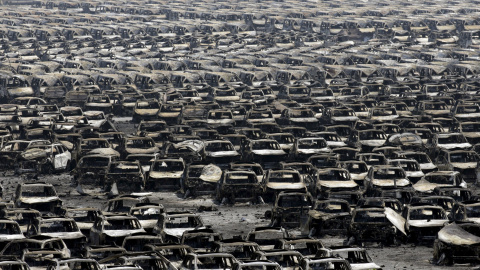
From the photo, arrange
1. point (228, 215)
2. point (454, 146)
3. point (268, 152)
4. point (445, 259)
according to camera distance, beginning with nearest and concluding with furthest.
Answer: point (445, 259) → point (228, 215) → point (268, 152) → point (454, 146)

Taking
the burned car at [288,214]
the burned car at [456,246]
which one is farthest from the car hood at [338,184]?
the burned car at [456,246]

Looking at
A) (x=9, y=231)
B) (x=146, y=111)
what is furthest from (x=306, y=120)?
(x=9, y=231)

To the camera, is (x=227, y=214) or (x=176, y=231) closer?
(x=176, y=231)

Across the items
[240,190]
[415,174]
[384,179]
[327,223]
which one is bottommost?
[240,190]

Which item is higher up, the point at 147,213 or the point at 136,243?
the point at 136,243

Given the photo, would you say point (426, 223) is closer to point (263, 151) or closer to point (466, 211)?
point (466, 211)

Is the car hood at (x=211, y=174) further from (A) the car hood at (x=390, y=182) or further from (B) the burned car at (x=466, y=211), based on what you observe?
(B) the burned car at (x=466, y=211)

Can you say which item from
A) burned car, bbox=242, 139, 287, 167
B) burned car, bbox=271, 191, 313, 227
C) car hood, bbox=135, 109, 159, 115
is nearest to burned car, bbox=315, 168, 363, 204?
burned car, bbox=271, 191, 313, 227
